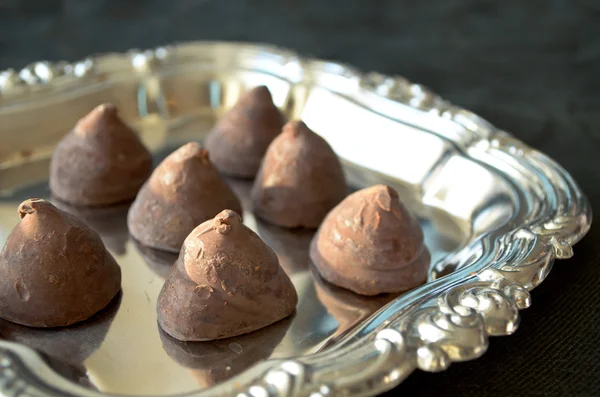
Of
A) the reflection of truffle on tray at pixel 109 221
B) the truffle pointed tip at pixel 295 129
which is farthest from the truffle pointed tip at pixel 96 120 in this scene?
the truffle pointed tip at pixel 295 129

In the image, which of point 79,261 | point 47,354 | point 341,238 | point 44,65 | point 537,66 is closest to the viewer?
point 47,354

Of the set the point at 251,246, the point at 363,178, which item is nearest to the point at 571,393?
the point at 251,246

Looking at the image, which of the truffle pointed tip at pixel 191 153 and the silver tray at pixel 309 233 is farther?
the truffle pointed tip at pixel 191 153

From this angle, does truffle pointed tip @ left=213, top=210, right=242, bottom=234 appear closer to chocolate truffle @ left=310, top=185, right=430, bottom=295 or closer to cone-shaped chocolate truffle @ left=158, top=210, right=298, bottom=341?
cone-shaped chocolate truffle @ left=158, top=210, right=298, bottom=341

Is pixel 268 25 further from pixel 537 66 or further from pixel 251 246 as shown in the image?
pixel 251 246

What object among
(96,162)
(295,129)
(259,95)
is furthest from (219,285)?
(259,95)

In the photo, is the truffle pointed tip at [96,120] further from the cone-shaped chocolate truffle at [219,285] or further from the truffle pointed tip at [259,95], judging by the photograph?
the cone-shaped chocolate truffle at [219,285]
